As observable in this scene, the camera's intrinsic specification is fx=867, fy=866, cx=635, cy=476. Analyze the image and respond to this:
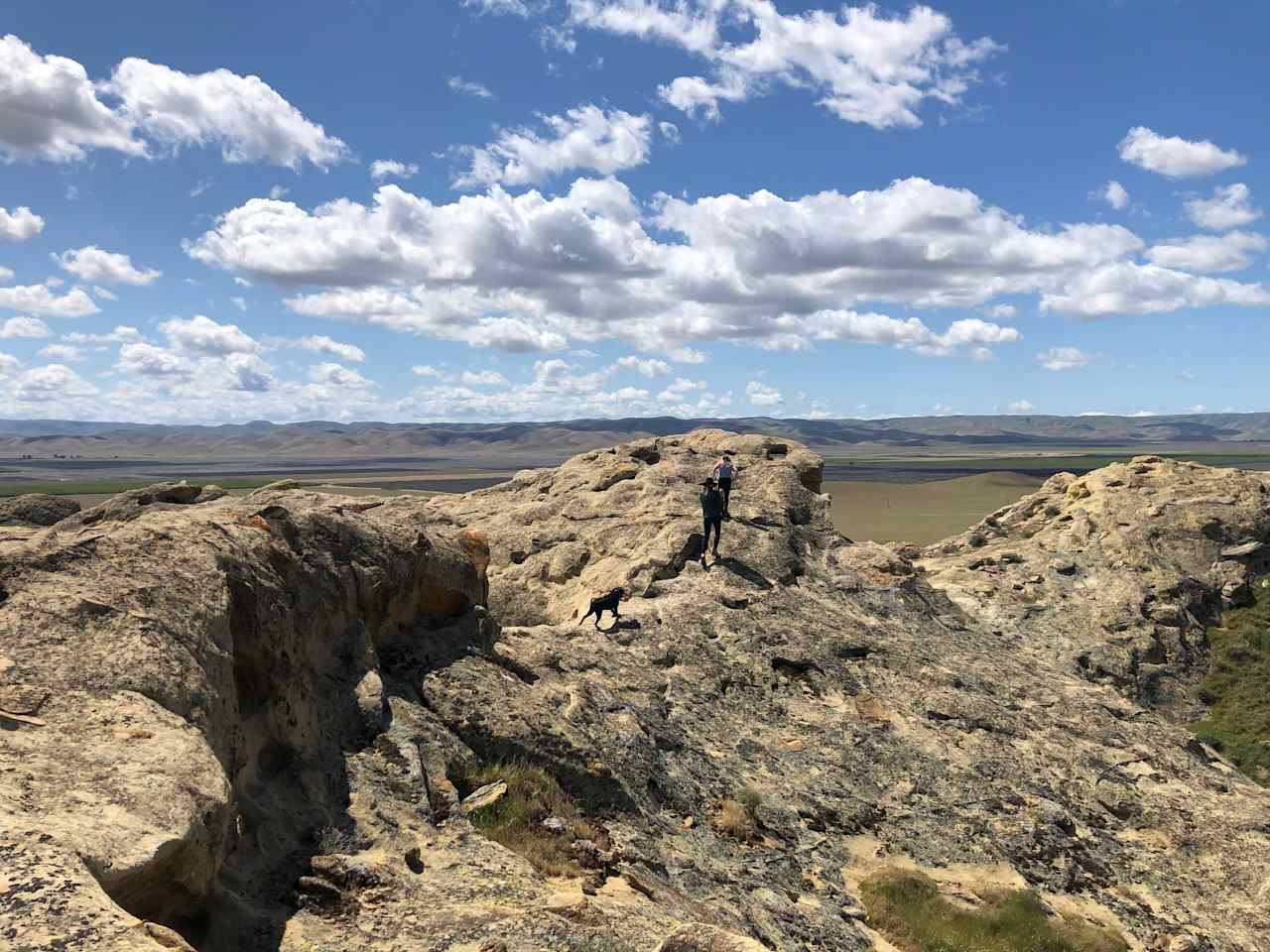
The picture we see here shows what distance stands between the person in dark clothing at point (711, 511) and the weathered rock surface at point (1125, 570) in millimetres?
11664

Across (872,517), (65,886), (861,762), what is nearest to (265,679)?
(65,886)

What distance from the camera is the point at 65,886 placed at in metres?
6.79

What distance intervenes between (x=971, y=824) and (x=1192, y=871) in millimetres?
5427

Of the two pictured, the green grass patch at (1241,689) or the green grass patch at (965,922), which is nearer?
the green grass patch at (965,922)

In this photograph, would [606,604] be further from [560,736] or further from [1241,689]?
[1241,689]

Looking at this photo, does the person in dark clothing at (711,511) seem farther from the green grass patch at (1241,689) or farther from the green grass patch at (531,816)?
the green grass patch at (1241,689)

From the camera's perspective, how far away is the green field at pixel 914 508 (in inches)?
4375

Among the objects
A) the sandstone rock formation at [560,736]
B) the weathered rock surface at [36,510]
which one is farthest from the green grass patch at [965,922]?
the weathered rock surface at [36,510]

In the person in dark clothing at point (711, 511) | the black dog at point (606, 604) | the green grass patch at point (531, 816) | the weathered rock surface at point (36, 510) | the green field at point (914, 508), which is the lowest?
the green field at point (914, 508)

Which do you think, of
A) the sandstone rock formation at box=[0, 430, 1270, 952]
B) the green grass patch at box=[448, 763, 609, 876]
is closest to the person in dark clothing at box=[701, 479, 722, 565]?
the sandstone rock formation at box=[0, 430, 1270, 952]

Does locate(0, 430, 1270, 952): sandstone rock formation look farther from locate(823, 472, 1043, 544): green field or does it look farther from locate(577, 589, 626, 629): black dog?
locate(823, 472, 1043, 544): green field

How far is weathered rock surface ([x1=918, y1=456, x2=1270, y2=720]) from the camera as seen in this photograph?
32.6m

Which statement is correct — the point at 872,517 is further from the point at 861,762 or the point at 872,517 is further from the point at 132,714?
the point at 132,714

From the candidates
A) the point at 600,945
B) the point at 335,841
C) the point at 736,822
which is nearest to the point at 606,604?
the point at 736,822
